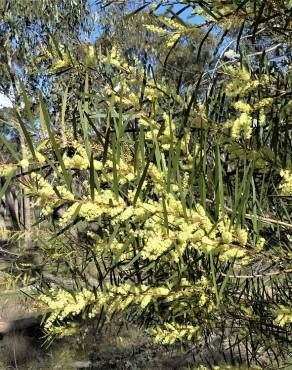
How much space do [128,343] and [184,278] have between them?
491 centimetres

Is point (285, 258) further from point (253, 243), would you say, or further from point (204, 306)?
point (204, 306)

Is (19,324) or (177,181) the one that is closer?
(177,181)

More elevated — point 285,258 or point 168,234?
point 168,234

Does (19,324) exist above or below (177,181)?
below

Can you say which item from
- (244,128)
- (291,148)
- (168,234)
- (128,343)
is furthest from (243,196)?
(128,343)

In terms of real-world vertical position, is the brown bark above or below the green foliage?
below

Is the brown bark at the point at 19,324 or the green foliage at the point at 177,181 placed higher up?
the green foliage at the point at 177,181

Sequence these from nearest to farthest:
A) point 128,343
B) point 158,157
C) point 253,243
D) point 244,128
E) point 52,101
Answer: point 158,157
point 253,243
point 244,128
point 128,343
point 52,101

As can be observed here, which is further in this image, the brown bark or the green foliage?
the brown bark

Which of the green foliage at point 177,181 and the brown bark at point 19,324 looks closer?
the green foliage at point 177,181

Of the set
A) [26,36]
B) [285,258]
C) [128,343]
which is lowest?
[128,343]

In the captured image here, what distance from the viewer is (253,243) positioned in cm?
100

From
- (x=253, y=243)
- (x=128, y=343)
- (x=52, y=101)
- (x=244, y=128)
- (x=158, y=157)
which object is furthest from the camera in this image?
(x=52, y=101)

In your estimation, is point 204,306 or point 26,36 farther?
point 26,36
